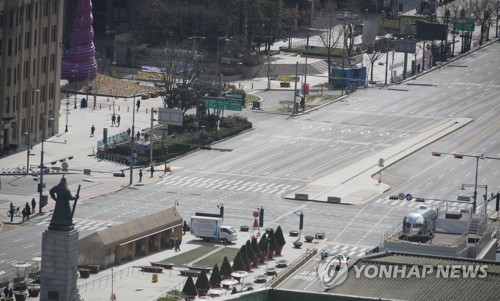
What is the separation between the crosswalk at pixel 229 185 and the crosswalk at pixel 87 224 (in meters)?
21.7

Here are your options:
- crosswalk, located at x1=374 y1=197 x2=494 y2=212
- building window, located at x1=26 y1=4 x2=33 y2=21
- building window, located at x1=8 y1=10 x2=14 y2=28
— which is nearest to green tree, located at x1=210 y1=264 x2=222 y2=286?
crosswalk, located at x1=374 y1=197 x2=494 y2=212

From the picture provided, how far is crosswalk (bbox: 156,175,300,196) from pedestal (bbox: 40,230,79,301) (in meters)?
71.7

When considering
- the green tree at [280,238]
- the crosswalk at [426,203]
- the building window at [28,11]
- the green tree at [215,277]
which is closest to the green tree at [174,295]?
the green tree at [215,277]

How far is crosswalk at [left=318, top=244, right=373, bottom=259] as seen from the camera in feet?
513

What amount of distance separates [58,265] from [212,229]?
4814 cm

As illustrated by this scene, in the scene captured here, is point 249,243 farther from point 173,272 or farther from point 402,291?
point 402,291

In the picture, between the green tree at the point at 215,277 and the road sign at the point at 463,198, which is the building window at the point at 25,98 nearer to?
the road sign at the point at 463,198

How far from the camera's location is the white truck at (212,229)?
159 metres

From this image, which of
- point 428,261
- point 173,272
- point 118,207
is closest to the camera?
point 428,261

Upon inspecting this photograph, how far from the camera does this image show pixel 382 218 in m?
173

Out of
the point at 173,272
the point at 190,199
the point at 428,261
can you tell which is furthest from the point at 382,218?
the point at 428,261

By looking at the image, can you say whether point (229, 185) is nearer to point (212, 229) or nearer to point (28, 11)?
point (212, 229)

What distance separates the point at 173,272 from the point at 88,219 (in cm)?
2160

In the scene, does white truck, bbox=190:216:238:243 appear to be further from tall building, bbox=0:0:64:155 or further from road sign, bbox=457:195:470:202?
tall building, bbox=0:0:64:155
